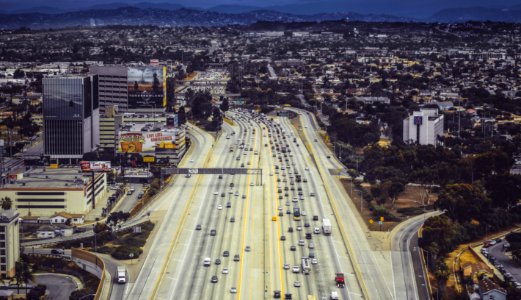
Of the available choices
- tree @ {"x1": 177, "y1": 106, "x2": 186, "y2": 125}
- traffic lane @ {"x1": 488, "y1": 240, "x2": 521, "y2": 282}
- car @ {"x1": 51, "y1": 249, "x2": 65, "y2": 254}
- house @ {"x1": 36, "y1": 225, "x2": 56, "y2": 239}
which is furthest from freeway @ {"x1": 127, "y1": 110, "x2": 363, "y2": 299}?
tree @ {"x1": 177, "y1": 106, "x2": 186, "y2": 125}

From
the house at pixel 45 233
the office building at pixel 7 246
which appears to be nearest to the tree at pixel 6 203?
the house at pixel 45 233

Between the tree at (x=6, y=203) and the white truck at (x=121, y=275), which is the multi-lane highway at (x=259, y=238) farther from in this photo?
the tree at (x=6, y=203)

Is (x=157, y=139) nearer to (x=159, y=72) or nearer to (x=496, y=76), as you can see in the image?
(x=159, y=72)

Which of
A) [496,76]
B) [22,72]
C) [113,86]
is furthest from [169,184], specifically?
[496,76]

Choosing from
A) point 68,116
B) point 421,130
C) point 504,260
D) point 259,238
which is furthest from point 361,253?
point 421,130

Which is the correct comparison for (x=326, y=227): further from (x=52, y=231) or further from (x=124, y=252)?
(x=52, y=231)

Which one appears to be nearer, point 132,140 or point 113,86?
point 132,140
